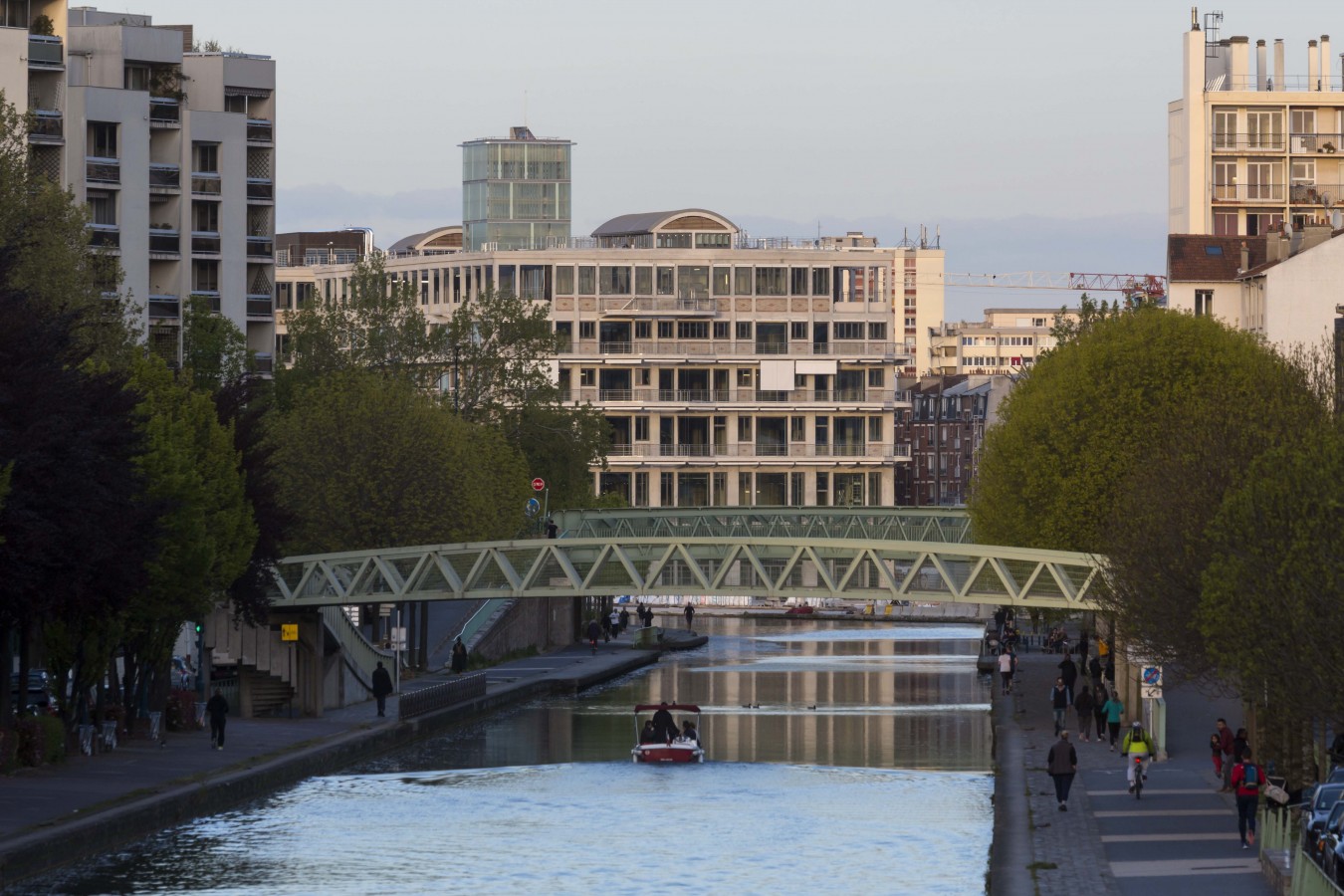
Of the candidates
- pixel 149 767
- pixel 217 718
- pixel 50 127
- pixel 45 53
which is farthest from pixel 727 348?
pixel 149 767

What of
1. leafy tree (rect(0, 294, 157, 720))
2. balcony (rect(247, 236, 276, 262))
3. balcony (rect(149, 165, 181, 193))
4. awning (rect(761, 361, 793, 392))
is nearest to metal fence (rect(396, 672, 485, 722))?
leafy tree (rect(0, 294, 157, 720))

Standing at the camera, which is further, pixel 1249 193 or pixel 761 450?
pixel 761 450

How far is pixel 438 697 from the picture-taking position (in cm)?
6969

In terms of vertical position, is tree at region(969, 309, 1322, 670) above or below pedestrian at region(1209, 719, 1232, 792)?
above

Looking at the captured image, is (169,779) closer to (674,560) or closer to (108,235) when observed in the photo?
(674,560)

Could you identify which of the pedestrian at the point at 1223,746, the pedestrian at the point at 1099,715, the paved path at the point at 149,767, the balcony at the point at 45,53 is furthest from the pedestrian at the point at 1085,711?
the balcony at the point at 45,53

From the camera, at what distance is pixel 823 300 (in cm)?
17288

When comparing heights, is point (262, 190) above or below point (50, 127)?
below

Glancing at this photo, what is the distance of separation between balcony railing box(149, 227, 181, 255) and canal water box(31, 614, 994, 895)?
138 ft

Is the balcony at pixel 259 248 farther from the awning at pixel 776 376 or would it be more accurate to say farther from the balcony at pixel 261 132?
the awning at pixel 776 376

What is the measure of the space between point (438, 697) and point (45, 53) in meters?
43.6

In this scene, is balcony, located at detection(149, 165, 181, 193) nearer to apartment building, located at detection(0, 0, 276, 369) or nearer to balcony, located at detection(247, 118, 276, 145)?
apartment building, located at detection(0, 0, 276, 369)

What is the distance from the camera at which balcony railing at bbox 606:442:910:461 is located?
170 m

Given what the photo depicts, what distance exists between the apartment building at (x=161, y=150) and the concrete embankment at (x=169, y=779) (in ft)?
140
